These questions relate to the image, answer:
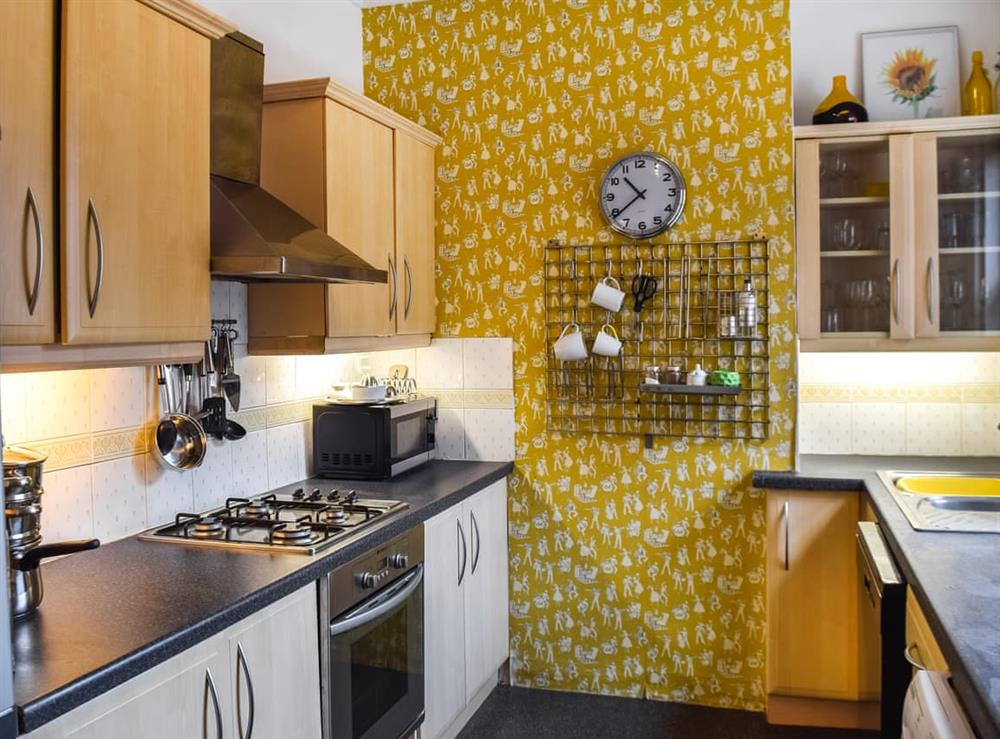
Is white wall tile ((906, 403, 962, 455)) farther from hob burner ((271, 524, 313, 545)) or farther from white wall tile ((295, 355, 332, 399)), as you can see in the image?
hob burner ((271, 524, 313, 545))

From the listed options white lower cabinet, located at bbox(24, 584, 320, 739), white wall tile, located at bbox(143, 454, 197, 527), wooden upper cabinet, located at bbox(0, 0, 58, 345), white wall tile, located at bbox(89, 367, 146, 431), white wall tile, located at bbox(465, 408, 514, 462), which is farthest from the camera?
white wall tile, located at bbox(465, 408, 514, 462)

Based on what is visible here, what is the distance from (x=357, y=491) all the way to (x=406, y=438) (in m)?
0.39

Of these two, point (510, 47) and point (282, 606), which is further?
point (510, 47)

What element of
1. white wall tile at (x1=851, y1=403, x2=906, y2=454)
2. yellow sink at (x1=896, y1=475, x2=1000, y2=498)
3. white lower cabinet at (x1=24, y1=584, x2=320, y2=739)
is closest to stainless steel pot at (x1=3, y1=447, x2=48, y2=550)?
white lower cabinet at (x1=24, y1=584, x2=320, y2=739)

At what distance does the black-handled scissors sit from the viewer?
341cm

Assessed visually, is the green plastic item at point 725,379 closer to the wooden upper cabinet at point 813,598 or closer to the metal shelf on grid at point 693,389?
the metal shelf on grid at point 693,389

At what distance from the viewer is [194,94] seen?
84.7 inches

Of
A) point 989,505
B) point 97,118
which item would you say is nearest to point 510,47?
point 97,118

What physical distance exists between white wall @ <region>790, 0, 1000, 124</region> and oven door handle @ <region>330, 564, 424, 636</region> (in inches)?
89.6

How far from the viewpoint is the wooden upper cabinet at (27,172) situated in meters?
1.64

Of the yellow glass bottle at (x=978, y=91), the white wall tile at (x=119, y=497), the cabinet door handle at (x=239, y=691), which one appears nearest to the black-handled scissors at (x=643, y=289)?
the yellow glass bottle at (x=978, y=91)

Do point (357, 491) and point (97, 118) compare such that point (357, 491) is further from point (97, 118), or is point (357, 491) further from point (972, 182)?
point (972, 182)

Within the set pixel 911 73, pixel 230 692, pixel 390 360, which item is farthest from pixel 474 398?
pixel 911 73

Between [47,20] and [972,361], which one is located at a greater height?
[47,20]
